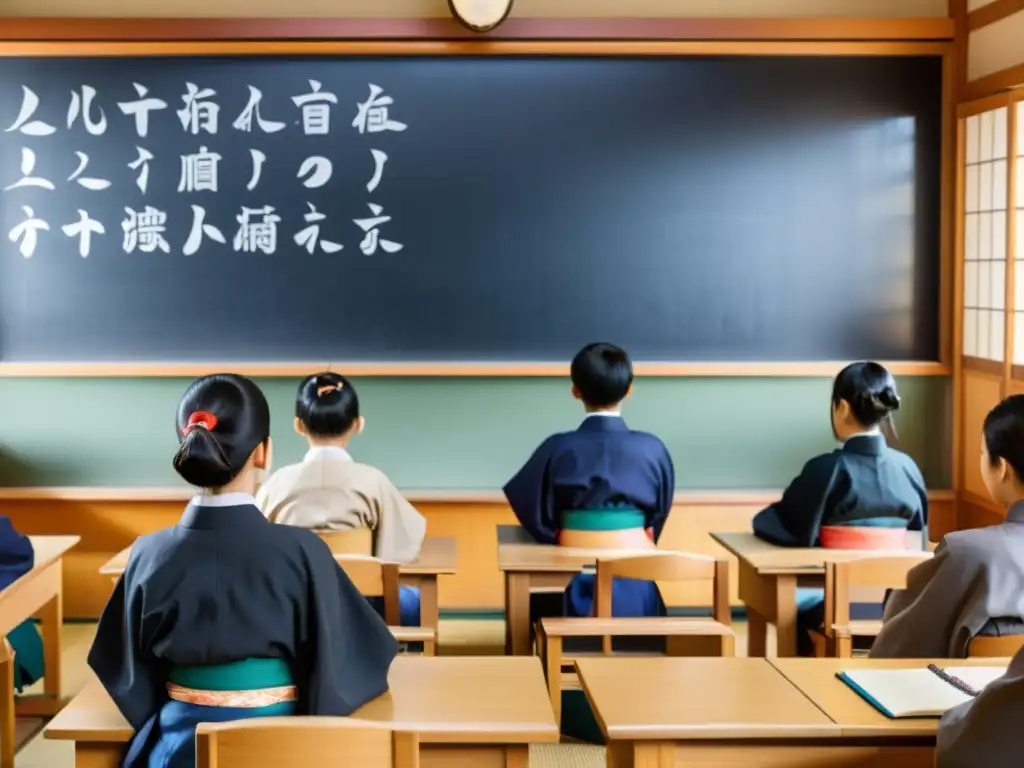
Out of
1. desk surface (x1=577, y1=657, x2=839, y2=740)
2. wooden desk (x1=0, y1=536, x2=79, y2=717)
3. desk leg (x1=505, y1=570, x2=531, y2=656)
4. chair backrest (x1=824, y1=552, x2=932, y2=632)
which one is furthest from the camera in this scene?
desk leg (x1=505, y1=570, x2=531, y2=656)

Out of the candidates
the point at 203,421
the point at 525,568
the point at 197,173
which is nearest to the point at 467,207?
the point at 197,173

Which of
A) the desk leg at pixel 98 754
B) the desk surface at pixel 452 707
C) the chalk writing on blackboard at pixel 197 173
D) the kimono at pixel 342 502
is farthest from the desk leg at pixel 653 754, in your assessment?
the chalk writing on blackboard at pixel 197 173

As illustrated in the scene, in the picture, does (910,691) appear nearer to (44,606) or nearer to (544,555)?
(544,555)

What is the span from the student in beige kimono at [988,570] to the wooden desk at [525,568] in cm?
112

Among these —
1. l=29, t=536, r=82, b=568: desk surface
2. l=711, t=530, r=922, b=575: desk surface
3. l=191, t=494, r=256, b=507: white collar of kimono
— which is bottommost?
l=711, t=530, r=922, b=575: desk surface

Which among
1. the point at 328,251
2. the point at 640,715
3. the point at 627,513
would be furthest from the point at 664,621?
the point at 328,251

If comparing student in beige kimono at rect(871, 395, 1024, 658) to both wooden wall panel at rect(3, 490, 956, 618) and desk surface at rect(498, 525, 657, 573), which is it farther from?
wooden wall panel at rect(3, 490, 956, 618)

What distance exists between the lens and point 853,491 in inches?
156

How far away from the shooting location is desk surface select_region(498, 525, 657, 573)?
3768mm

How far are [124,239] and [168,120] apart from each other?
0.57 meters

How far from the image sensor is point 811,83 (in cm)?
557

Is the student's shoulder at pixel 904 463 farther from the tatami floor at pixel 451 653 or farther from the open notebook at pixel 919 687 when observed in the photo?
the open notebook at pixel 919 687

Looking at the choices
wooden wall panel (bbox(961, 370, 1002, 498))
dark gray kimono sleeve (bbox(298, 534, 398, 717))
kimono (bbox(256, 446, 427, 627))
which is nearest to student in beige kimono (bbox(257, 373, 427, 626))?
kimono (bbox(256, 446, 427, 627))

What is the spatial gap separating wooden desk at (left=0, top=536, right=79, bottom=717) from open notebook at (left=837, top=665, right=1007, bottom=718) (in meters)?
2.26
